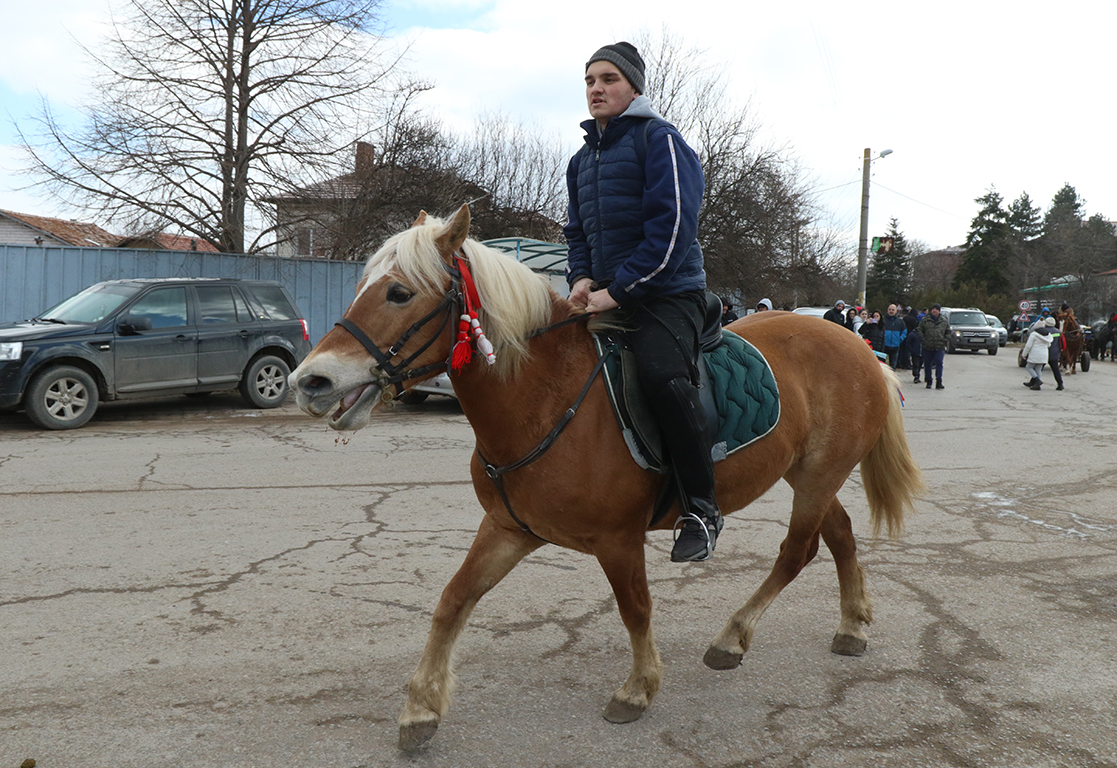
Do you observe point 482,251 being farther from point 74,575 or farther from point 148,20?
point 148,20

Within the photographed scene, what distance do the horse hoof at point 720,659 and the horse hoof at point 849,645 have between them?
527 millimetres

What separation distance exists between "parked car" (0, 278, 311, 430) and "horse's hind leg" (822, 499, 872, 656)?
9.87 m

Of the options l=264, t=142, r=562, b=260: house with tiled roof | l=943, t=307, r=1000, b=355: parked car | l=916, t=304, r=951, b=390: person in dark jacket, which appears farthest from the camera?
l=943, t=307, r=1000, b=355: parked car

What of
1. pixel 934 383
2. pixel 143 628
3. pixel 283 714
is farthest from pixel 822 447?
pixel 934 383

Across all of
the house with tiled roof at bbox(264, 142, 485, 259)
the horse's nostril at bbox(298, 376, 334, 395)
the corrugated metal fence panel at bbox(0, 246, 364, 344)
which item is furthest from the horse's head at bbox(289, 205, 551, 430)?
the house with tiled roof at bbox(264, 142, 485, 259)

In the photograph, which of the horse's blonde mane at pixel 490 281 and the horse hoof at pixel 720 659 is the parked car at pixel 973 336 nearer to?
the horse hoof at pixel 720 659

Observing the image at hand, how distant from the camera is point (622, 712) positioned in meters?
3.10

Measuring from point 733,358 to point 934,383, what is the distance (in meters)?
18.0

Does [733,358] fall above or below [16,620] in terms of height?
above

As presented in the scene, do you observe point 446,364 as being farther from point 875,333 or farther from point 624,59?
point 875,333

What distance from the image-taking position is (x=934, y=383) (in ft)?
64.2

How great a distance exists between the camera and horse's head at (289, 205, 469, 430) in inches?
104

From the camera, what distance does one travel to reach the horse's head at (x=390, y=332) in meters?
2.64

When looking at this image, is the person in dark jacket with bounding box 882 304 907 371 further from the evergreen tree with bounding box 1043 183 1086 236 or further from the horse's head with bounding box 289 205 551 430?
the evergreen tree with bounding box 1043 183 1086 236
